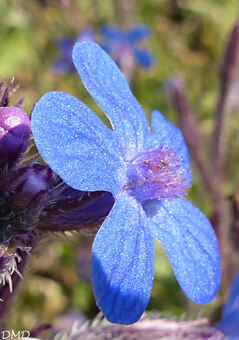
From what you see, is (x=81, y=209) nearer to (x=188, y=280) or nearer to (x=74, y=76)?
(x=188, y=280)

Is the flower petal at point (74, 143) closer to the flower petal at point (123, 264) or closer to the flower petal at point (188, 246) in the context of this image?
the flower petal at point (123, 264)

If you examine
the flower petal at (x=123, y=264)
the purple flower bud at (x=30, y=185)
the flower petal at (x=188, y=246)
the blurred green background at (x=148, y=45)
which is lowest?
the blurred green background at (x=148, y=45)

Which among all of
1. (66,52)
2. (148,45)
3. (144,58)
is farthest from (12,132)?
(148,45)

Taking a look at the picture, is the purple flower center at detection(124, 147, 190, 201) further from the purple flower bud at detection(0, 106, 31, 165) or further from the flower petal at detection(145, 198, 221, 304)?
the purple flower bud at detection(0, 106, 31, 165)

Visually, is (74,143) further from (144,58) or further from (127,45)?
(127,45)

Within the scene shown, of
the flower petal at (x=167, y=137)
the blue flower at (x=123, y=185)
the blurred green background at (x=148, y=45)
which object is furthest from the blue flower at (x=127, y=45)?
the blue flower at (x=123, y=185)

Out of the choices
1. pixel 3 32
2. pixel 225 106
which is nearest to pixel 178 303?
pixel 225 106

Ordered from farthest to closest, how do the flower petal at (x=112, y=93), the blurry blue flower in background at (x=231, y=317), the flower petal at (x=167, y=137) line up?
1. the blurry blue flower in background at (x=231, y=317)
2. the flower petal at (x=167, y=137)
3. the flower petal at (x=112, y=93)
